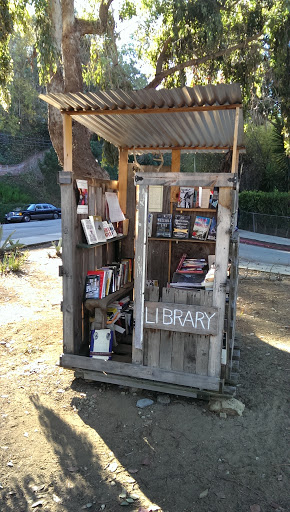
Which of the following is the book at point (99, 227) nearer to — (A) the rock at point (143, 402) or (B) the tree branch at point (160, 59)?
(A) the rock at point (143, 402)

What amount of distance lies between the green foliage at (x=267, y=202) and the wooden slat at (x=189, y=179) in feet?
62.8

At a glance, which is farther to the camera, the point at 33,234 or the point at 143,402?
the point at 33,234

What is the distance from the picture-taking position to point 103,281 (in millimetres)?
4258

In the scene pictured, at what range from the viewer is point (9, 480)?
8.85ft

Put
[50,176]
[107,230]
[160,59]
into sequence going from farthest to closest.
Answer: [50,176] < [160,59] < [107,230]

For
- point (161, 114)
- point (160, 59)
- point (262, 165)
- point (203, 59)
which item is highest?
point (160, 59)

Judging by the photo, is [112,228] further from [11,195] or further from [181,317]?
[11,195]

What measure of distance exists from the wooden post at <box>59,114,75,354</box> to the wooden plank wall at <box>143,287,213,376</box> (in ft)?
2.79

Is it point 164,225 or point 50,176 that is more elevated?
point 50,176

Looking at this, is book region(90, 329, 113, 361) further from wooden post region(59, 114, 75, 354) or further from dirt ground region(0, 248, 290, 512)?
dirt ground region(0, 248, 290, 512)

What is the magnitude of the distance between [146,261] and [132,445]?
168cm

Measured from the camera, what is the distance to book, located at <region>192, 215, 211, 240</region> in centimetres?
517

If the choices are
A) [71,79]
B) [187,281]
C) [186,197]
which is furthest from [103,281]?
[71,79]

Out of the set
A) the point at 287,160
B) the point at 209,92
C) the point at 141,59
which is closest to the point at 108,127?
the point at 209,92
